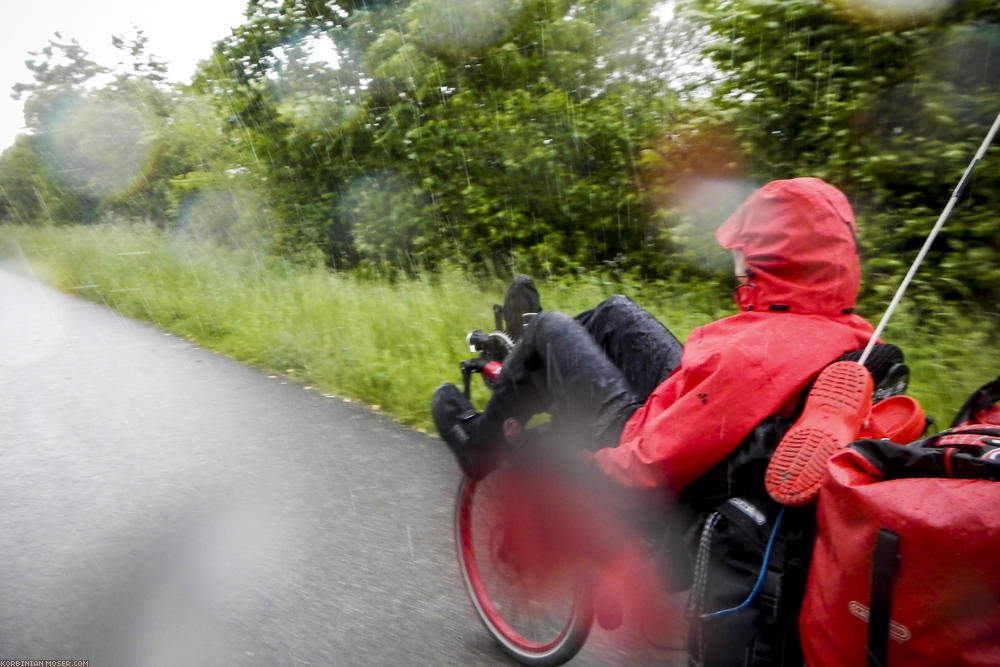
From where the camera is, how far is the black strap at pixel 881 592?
1258mm

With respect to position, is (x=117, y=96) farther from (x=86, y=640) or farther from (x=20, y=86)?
(x=86, y=640)

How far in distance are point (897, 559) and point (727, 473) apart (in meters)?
0.61

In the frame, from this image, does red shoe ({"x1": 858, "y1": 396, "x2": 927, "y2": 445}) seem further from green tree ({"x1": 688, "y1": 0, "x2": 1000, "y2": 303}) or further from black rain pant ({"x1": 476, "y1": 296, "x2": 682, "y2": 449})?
green tree ({"x1": 688, "y1": 0, "x2": 1000, "y2": 303})

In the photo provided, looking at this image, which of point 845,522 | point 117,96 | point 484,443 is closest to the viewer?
point 845,522

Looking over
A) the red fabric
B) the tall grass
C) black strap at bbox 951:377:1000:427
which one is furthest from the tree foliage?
the red fabric

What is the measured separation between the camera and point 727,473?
6.08 ft

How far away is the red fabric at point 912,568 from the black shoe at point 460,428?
58.2 inches

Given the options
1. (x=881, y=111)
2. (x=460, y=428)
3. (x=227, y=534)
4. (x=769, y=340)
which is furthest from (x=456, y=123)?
(x=769, y=340)

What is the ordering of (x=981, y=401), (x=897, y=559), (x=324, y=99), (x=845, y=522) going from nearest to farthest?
(x=897, y=559)
(x=845, y=522)
(x=981, y=401)
(x=324, y=99)

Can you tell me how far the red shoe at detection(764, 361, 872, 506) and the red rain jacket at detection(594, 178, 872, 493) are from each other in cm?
14

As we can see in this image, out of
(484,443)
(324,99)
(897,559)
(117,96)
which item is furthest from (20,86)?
(897,559)

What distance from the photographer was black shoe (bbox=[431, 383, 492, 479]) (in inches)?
107

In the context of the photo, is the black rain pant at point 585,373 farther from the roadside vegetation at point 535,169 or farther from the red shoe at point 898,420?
the roadside vegetation at point 535,169

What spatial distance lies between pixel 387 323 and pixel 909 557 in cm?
575
